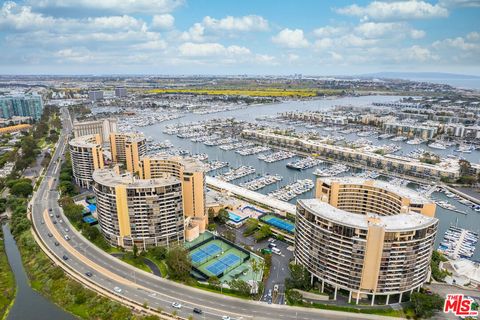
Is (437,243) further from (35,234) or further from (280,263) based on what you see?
(35,234)

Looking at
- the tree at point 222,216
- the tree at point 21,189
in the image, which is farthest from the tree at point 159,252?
the tree at point 21,189

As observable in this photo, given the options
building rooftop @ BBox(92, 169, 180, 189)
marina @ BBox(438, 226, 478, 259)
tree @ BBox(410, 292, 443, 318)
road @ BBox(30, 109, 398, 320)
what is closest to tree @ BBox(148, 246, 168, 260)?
road @ BBox(30, 109, 398, 320)

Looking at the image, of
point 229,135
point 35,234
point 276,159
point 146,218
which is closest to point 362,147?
point 276,159

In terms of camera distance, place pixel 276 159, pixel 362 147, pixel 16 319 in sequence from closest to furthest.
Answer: pixel 16 319 < pixel 276 159 < pixel 362 147

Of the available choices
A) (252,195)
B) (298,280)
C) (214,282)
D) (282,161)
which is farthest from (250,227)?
(282,161)

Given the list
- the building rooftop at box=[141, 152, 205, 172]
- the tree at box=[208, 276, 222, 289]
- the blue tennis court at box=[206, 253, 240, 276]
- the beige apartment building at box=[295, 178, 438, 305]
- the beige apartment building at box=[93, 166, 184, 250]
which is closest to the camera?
the beige apartment building at box=[295, 178, 438, 305]

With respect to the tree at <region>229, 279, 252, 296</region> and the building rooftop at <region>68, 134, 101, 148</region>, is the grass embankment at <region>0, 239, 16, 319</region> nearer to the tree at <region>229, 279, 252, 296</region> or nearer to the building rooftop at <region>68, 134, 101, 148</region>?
the tree at <region>229, 279, 252, 296</region>

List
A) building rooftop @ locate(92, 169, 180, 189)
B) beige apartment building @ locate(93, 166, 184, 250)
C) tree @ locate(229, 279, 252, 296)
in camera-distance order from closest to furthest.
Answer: tree @ locate(229, 279, 252, 296) → beige apartment building @ locate(93, 166, 184, 250) → building rooftop @ locate(92, 169, 180, 189)
